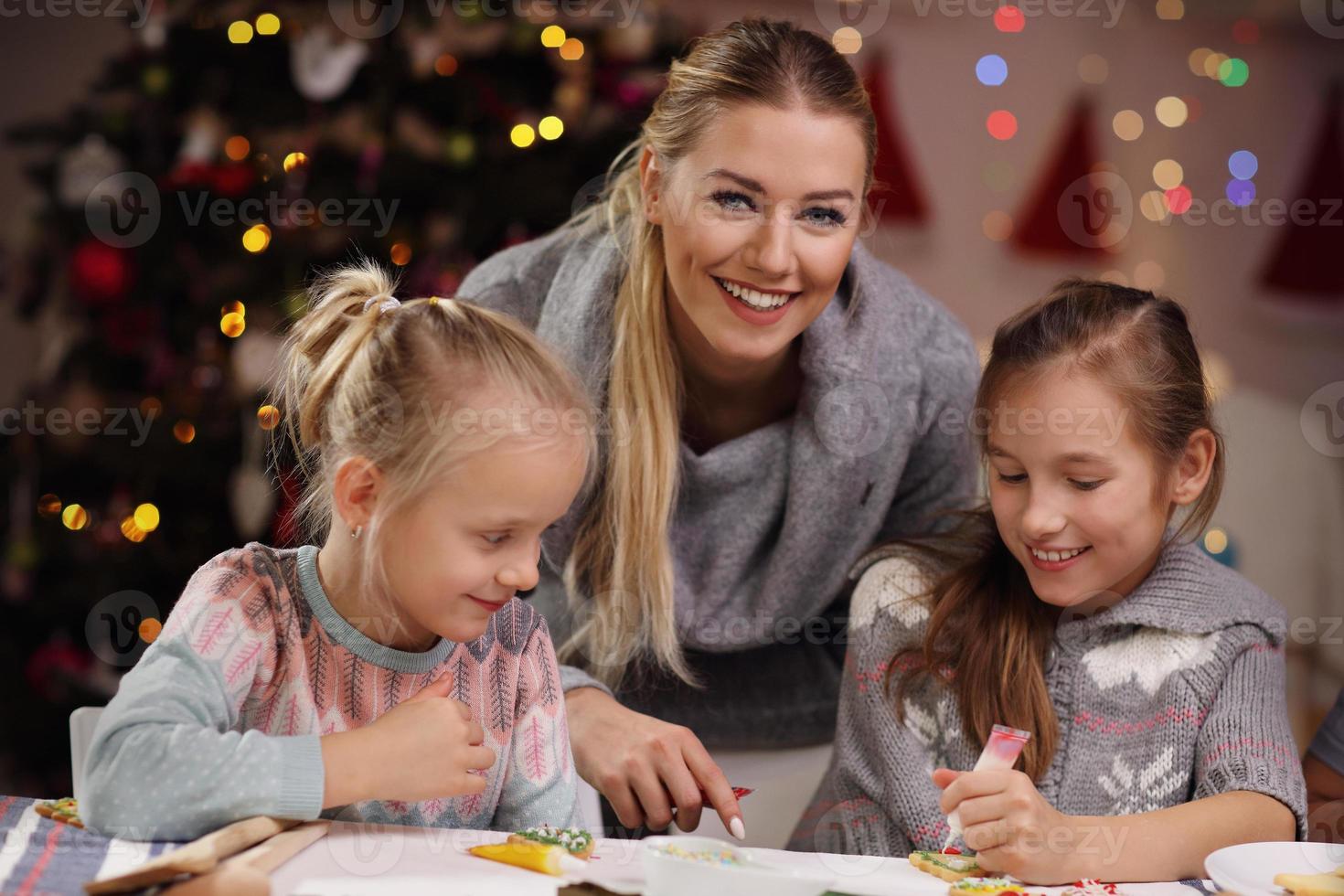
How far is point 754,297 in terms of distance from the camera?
1501 millimetres

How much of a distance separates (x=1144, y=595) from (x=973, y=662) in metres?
0.18

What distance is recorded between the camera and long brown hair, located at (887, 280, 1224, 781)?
1.27 m

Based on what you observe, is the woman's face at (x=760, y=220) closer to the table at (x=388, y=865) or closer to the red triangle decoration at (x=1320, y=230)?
the table at (x=388, y=865)

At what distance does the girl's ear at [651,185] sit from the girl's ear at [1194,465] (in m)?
0.66

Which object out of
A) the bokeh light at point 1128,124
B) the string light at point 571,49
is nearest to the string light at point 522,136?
the string light at point 571,49

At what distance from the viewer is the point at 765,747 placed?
169cm

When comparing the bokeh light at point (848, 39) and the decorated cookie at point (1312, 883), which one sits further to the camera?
the bokeh light at point (848, 39)

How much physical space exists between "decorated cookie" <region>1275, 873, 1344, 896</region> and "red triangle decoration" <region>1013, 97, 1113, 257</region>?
263cm

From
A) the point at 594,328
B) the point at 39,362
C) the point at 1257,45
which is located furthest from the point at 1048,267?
the point at 39,362

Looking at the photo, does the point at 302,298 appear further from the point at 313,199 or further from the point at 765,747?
the point at 765,747

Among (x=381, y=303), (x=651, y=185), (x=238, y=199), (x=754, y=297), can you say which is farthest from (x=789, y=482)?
(x=238, y=199)

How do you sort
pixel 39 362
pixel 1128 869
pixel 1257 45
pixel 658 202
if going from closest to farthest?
1. pixel 1128 869
2. pixel 658 202
3. pixel 39 362
4. pixel 1257 45

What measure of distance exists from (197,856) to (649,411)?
2.75ft

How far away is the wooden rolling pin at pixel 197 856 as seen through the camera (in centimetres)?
80
